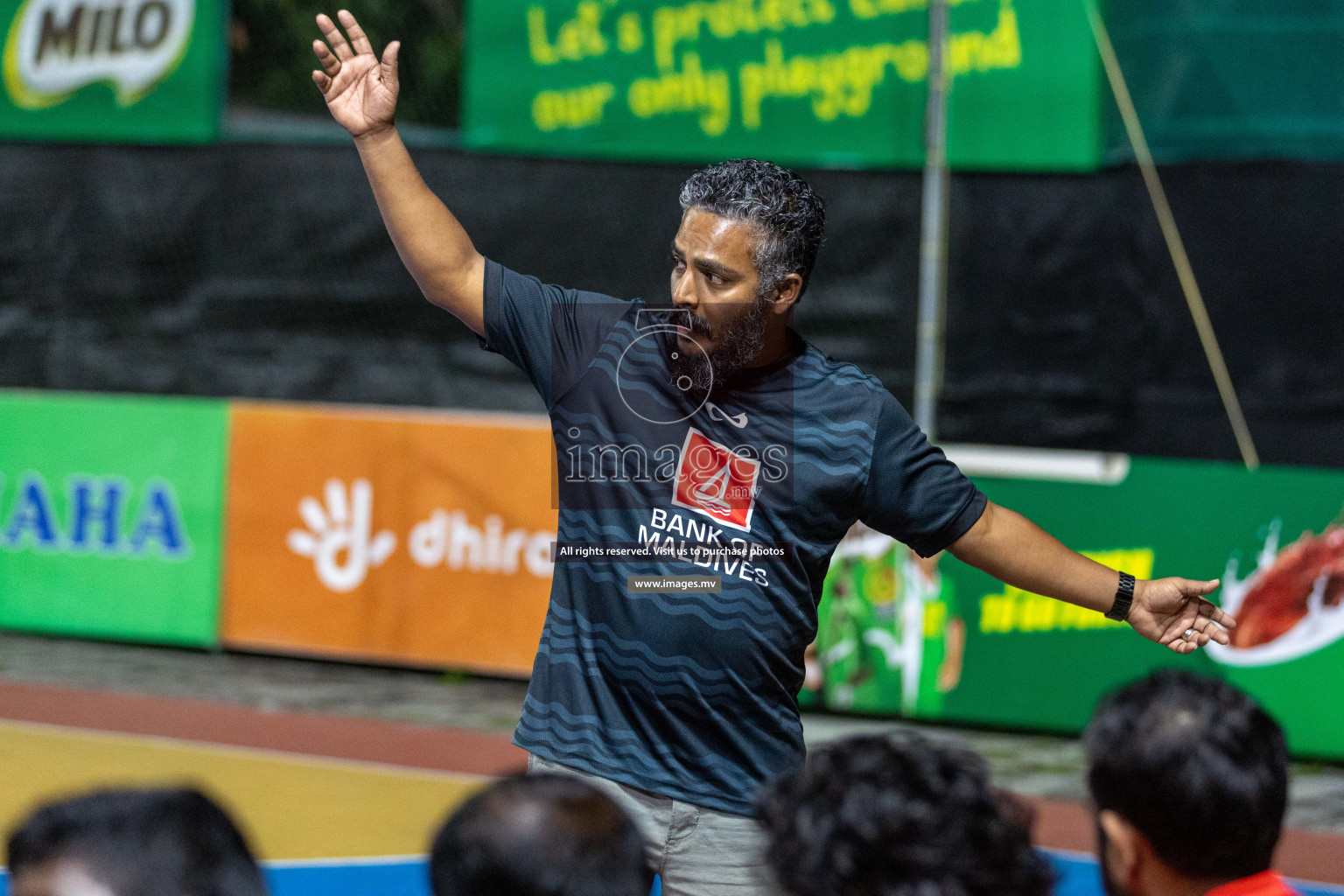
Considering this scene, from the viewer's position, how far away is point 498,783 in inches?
71.7

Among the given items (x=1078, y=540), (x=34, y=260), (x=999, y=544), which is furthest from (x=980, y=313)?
(x=34, y=260)

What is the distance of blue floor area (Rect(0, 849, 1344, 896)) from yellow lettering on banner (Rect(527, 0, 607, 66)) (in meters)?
4.70

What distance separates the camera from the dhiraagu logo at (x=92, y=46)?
905 centimetres

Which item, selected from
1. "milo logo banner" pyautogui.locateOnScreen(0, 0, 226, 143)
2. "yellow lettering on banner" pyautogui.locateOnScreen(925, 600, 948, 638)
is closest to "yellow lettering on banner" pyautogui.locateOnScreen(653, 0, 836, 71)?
"milo logo banner" pyautogui.locateOnScreen(0, 0, 226, 143)

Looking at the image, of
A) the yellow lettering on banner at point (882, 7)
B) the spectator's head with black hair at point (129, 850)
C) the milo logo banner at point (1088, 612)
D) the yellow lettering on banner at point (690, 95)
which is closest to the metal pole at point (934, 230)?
the yellow lettering on banner at point (882, 7)

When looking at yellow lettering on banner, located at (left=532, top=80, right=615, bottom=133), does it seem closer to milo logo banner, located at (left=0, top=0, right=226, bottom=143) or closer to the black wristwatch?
milo logo banner, located at (left=0, top=0, right=226, bottom=143)

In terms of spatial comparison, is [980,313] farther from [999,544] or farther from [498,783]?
[498,783]

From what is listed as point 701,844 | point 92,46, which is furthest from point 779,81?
point 701,844

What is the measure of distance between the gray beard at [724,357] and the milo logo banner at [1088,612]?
4.53 meters

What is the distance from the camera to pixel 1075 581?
10.3 feet

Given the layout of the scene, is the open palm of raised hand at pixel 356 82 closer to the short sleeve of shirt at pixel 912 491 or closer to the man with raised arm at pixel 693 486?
the man with raised arm at pixel 693 486

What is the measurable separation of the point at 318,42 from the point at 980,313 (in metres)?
5.41

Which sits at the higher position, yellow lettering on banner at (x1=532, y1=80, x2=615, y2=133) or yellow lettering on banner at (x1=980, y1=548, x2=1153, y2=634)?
yellow lettering on banner at (x1=532, y1=80, x2=615, y2=133)

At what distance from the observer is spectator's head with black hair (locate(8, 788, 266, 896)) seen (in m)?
1.56
